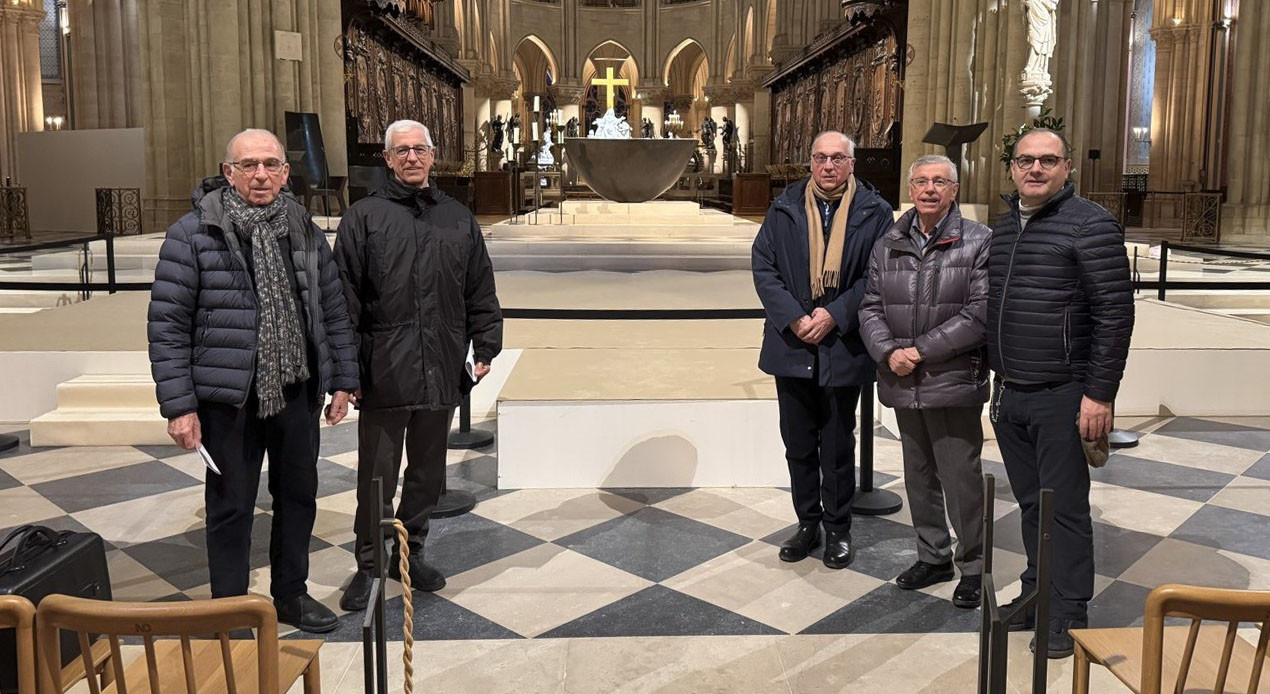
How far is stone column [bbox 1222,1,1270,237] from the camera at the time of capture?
58.4ft

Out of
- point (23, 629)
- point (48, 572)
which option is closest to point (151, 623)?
point (23, 629)

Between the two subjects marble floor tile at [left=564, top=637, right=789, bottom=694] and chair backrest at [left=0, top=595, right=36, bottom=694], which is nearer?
chair backrest at [left=0, top=595, right=36, bottom=694]

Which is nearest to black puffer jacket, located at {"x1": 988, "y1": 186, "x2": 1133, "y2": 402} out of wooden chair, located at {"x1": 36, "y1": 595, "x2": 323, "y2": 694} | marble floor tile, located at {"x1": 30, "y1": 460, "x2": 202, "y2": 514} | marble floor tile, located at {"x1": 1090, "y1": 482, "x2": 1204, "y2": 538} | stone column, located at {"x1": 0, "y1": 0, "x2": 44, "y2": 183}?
marble floor tile, located at {"x1": 1090, "y1": 482, "x2": 1204, "y2": 538}

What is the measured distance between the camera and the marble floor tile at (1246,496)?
5121mm

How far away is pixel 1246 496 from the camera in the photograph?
5.29 meters

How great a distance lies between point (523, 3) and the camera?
43.1 meters

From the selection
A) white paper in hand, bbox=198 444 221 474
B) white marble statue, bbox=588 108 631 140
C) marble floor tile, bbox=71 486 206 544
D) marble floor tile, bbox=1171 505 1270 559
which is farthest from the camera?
white marble statue, bbox=588 108 631 140

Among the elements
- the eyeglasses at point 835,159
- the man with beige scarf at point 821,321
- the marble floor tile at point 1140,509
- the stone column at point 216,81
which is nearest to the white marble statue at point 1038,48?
the marble floor tile at point 1140,509

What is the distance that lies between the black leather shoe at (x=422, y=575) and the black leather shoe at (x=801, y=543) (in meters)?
1.37

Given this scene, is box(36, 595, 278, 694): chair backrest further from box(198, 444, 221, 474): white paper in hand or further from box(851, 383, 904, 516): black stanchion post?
box(851, 383, 904, 516): black stanchion post

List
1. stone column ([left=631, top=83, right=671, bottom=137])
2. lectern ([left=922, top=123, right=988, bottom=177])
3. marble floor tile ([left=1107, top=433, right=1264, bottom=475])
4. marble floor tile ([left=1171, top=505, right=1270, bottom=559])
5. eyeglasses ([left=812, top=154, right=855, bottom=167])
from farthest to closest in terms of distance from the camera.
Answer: stone column ([left=631, top=83, right=671, bottom=137]), lectern ([left=922, top=123, right=988, bottom=177]), marble floor tile ([left=1107, top=433, right=1264, bottom=475]), marble floor tile ([left=1171, top=505, right=1270, bottom=559]), eyeglasses ([left=812, top=154, right=855, bottom=167])

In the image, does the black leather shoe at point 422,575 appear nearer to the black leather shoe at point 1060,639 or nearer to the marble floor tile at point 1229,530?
the black leather shoe at point 1060,639

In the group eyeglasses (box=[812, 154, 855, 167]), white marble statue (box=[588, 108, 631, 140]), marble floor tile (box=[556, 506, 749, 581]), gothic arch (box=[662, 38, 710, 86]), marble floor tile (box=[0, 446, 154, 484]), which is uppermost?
gothic arch (box=[662, 38, 710, 86])

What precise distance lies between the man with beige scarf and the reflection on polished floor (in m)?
0.26
